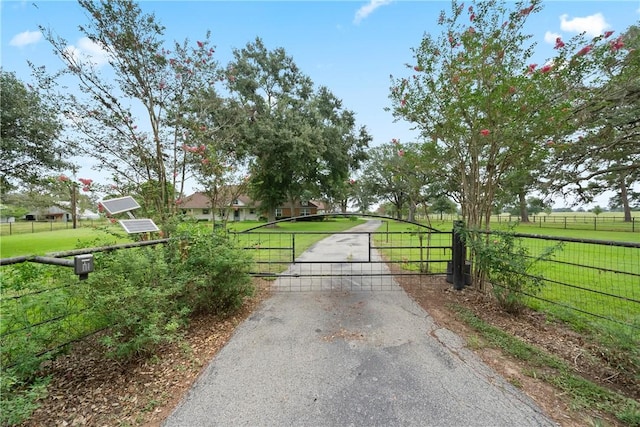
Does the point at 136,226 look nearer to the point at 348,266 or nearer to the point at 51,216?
the point at 348,266

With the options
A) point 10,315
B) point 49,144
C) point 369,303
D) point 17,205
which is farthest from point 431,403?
point 17,205

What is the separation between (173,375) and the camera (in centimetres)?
227

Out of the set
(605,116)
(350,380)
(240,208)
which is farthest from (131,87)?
(240,208)

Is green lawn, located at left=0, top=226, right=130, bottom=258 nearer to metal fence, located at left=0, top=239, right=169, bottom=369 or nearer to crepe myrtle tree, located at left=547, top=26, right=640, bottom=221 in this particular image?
metal fence, located at left=0, top=239, right=169, bottom=369

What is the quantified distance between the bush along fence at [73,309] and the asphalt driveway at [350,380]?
29.7 inches

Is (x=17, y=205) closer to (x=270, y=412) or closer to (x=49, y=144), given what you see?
(x=49, y=144)

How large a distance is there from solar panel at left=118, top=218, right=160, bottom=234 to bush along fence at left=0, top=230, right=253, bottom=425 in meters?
0.17

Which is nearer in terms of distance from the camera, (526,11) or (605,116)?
(526,11)

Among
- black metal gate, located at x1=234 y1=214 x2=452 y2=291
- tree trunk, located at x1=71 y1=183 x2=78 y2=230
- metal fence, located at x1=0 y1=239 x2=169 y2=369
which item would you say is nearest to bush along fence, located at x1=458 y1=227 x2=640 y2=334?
black metal gate, located at x1=234 y1=214 x2=452 y2=291

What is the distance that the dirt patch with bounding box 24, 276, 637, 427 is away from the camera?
5.90 feet

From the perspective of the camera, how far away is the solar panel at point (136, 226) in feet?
9.59

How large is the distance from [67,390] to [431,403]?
283 cm

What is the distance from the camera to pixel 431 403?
188cm

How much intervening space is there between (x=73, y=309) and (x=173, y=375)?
1.01 m
